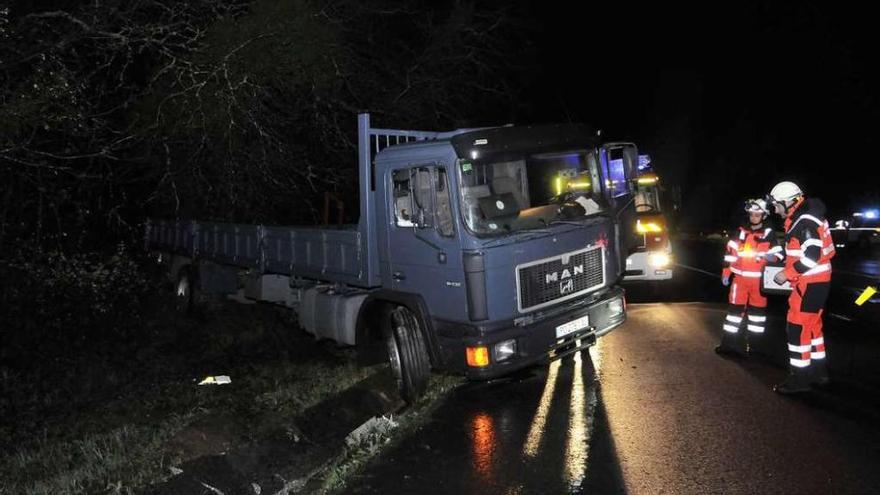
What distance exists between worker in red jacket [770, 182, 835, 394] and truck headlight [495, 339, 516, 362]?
238cm

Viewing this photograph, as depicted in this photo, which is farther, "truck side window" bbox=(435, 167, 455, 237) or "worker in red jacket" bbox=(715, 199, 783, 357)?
"worker in red jacket" bbox=(715, 199, 783, 357)

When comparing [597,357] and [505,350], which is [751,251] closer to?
[597,357]

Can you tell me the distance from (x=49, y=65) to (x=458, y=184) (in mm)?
4825

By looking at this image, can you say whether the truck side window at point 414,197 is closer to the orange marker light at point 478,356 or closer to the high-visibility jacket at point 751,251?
the orange marker light at point 478,356

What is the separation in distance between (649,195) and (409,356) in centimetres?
685

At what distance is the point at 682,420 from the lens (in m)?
5.45

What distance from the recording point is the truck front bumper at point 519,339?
5645 millimetres

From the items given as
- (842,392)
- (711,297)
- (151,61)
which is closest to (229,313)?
(151,61)

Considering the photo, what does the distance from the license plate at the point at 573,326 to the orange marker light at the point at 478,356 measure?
767 mm

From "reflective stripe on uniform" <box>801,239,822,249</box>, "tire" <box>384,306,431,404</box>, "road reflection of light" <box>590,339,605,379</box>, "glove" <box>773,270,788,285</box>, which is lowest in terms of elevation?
"road reflection of light" <box>590,339,605,379</box>

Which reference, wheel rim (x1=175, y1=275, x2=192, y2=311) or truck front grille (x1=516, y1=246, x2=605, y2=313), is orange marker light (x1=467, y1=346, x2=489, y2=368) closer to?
truck front grille (x1=516, y1=246, x2=605, y2=313)

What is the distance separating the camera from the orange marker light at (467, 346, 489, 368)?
5.59m

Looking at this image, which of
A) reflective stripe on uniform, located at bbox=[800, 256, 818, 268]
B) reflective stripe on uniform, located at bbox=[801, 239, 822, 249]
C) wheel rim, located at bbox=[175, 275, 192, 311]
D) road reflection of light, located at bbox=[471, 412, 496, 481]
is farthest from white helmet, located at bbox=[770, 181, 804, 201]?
wheel rim, located at bbox=[175, 275, 192, 311]

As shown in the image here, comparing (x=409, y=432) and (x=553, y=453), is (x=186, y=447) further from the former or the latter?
(x=553, y=453)
